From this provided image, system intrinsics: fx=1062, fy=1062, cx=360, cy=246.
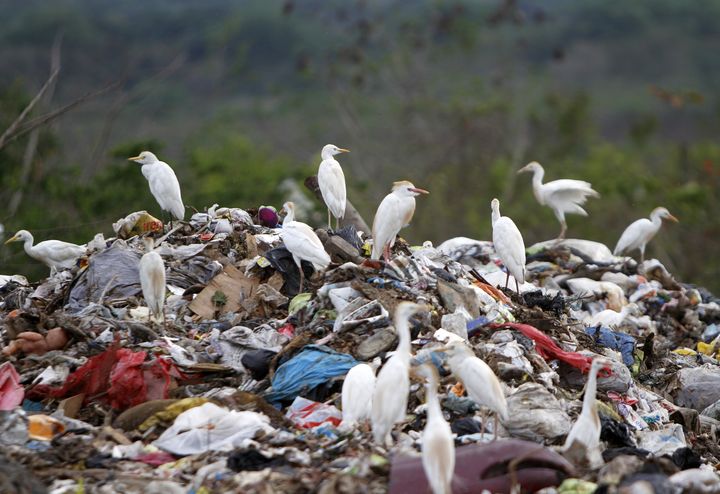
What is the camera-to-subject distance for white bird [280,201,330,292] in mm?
7902

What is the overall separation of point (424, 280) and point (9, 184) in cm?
1186

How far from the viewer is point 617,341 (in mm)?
8531

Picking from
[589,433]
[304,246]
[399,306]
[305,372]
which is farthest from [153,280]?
[589,433]

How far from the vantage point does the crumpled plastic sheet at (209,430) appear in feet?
19.8

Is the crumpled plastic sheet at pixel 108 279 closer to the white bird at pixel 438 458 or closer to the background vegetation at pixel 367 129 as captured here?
the background vegetation at pixel 367 129

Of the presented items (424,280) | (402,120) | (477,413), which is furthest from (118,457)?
(402,120)

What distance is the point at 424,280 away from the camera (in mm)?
8086

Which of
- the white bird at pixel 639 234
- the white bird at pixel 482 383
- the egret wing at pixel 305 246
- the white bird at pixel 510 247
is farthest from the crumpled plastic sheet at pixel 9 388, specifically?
the white bird at pixel 639 234

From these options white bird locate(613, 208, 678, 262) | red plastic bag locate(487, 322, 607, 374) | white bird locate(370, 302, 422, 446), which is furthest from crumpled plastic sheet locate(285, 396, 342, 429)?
white bird locate(613, 208, 678, 262)

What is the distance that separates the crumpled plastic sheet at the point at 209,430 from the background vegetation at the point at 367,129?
4.65 m

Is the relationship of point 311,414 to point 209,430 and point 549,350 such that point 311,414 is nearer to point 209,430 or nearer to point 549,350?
point 209,430

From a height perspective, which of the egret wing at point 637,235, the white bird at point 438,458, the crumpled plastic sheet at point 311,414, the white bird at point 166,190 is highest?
the egret wing at point 637,235

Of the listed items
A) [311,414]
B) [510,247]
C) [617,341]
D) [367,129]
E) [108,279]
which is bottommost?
[311,414]

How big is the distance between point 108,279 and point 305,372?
2.13 metres
